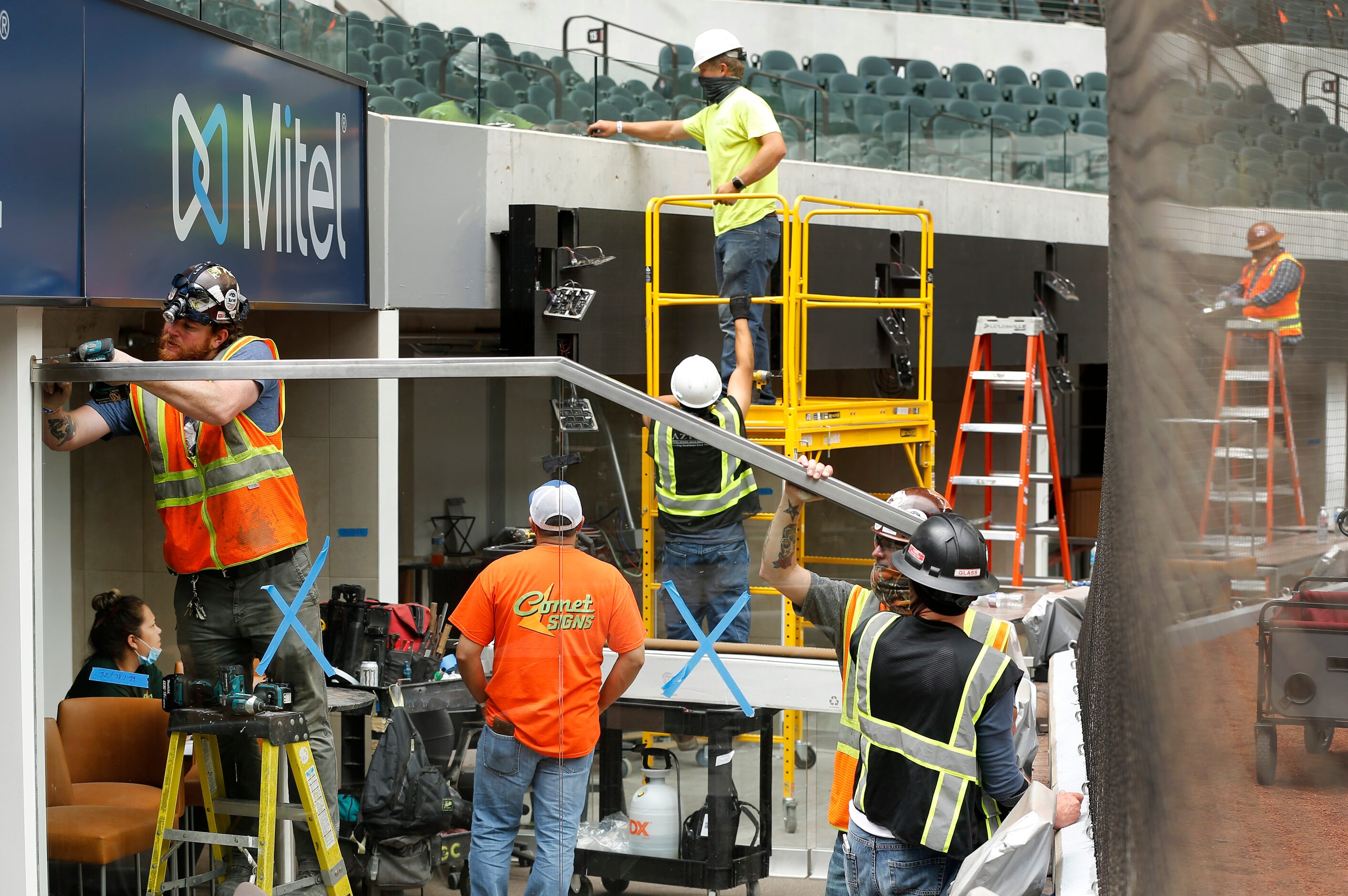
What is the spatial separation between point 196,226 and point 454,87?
3546mm

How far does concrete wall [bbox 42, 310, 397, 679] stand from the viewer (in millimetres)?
3820

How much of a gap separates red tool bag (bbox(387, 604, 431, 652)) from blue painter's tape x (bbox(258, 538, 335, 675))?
20 centimetres

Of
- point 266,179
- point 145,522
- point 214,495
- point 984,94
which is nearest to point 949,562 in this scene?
point 214,495

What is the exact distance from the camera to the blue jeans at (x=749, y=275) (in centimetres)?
767

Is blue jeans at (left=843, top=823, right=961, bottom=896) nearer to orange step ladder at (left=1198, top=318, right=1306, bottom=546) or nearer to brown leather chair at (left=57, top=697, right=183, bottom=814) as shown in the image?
brown leather chair at (left=57, top=697, right=183, bottom=814)

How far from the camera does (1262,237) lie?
1055mm

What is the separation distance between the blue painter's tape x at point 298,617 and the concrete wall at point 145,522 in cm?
3

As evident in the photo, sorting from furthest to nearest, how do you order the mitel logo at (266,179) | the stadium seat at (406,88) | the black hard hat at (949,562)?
the stadium seat at (406,88) < the mitel logo at (266,179) < the black hard hat at (949,562)

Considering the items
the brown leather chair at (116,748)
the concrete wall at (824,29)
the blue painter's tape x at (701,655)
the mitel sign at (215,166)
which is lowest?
the brown leather chair at (116,748)

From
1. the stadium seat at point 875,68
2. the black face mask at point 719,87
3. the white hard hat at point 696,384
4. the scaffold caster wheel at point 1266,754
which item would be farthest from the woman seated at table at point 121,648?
the stadium seat at point 875,68

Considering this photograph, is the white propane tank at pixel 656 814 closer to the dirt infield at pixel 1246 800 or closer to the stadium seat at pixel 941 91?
the dirt infield at pixel 1246 800

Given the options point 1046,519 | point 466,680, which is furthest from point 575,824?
point 1046,519

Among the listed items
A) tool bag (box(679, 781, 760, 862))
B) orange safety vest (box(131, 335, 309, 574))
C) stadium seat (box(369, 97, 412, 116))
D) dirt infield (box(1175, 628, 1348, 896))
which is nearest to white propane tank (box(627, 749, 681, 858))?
tool bag (box(679, 781, 760, 862))

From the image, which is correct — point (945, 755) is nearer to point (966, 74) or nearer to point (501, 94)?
point (501, 94)
